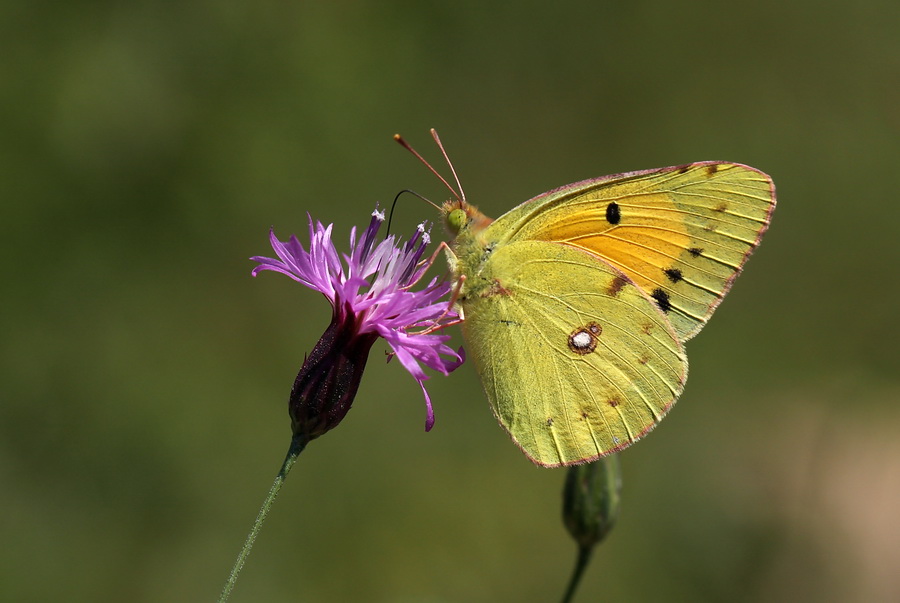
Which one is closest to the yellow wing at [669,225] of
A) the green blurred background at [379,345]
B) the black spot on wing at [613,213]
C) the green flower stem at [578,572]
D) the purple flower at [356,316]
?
the black spot on wing at [613,213]

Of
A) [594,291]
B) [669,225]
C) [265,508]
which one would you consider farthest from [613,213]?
[265,508]

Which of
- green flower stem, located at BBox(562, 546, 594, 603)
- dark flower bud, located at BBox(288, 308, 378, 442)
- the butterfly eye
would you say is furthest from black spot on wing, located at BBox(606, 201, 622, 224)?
green flower stem, located at BBox(562, 546, 594, 603)

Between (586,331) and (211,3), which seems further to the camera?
(211,3)

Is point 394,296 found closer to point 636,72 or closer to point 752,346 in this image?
point 752,346

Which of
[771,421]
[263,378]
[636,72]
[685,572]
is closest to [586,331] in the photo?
[685,572]

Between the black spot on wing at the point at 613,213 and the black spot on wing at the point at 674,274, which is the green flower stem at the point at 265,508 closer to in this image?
the black spot on wing at the point at 613,213

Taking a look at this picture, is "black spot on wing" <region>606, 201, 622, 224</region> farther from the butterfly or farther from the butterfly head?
the butterfly head
